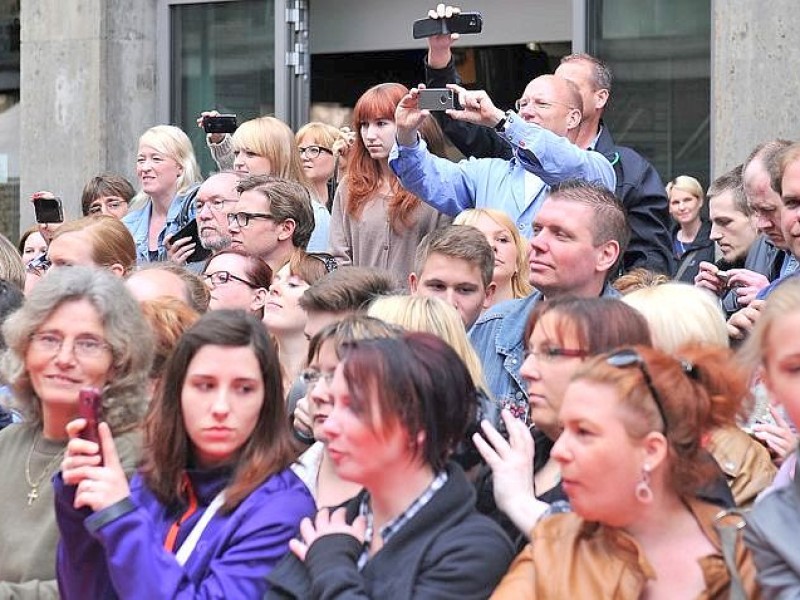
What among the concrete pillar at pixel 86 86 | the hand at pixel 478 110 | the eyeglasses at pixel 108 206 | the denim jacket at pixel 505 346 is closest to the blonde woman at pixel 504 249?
the hand at pixel 478 110

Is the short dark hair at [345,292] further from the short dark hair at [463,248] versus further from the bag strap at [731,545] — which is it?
the bag strap at [731,545]

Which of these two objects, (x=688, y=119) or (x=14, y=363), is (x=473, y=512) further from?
(x=688, y=119)

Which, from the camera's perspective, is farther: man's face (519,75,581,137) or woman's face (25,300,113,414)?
man's face (519,75,581,137)

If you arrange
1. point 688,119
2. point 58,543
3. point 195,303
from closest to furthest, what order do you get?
1. point 58,543
2. point 195,303
3. point 688,119

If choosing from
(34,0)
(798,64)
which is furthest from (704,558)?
(34,0)

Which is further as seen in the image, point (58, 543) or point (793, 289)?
point (58, 543)

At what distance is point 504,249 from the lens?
6.27 meters

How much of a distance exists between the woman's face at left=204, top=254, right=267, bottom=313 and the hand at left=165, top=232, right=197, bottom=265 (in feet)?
4.73

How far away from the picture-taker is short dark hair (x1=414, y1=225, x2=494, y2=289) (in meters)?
5.72

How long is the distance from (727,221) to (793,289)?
3.95m

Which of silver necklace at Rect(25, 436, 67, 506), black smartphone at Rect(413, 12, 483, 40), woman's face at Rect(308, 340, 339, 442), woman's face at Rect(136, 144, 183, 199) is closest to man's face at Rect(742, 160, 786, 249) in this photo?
black smartphone at Rect(413, 12, 483, 40)

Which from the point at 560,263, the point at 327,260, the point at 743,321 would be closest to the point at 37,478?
the point at 560,263

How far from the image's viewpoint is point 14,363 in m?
4.70

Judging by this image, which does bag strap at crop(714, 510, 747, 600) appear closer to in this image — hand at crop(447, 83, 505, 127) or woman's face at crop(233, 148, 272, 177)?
hand at crop(447, 83, 505, 127)
